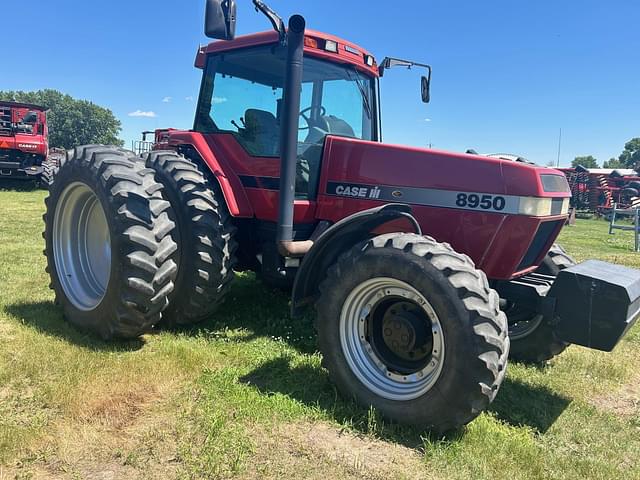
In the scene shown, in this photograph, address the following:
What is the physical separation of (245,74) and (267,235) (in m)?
1.58

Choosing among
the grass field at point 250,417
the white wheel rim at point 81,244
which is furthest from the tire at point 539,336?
the white wheel rim at point 81,244

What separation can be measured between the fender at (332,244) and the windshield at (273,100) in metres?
1.16

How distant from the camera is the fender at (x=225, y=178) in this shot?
4.73 meters

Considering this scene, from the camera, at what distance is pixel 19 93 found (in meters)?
84.2

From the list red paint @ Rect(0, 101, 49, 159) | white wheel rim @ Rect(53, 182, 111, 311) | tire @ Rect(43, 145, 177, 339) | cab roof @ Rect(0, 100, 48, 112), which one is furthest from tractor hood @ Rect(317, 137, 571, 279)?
cab roof @ Rect(0, 100, 48, 112)

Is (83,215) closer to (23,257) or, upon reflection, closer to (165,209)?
(165,209)

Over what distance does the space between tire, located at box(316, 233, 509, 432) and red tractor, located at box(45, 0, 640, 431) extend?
11 mm

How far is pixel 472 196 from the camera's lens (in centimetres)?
375

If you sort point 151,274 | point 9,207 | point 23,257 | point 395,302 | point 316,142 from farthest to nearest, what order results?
point 9,207, point 23,257, point 316,142, point 151,274, point 395,302

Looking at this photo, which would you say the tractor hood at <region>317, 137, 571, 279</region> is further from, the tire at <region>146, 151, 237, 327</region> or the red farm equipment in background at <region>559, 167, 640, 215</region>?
the red farm equipment in background at <region>559, 167, 640, 215</region>

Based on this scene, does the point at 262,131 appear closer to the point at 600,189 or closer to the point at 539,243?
the point at 539,243

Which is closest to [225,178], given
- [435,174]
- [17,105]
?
[435,174]

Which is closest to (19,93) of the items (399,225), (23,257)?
(23,257)

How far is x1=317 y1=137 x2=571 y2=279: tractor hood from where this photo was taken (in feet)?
11.9
